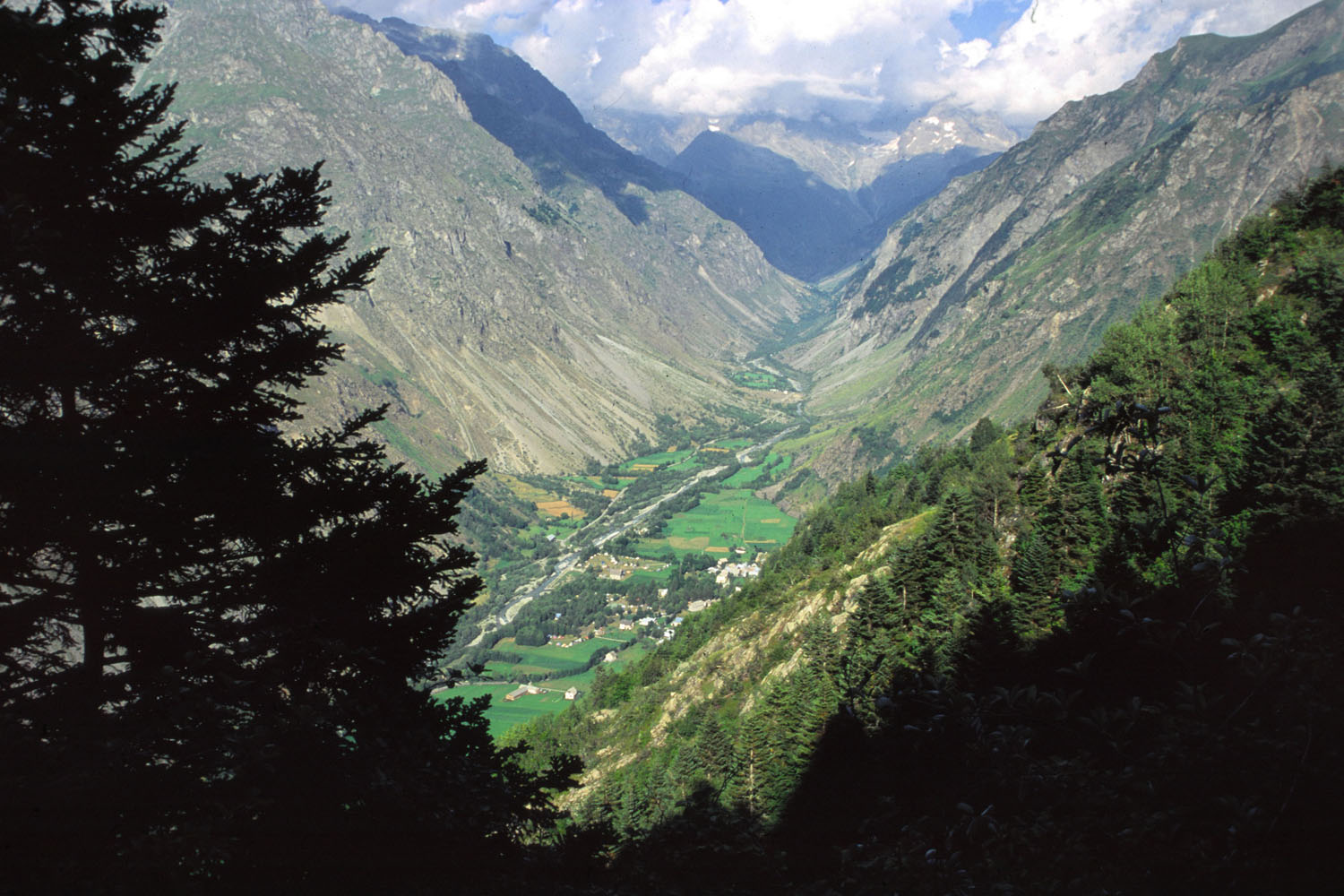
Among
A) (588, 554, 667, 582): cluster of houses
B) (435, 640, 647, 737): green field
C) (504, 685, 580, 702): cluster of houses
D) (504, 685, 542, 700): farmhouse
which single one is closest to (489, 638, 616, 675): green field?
(435, 640, 647, 737): green field

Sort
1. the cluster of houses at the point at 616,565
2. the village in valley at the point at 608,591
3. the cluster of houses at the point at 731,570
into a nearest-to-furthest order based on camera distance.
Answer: the village in valley at the point at 608,591
the cluster of houses at the point at 731,570
the cluster of houses at the point at 616,565

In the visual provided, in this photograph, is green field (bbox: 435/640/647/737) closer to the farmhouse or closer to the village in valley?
the village in valley

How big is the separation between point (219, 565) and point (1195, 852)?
41.6 feet

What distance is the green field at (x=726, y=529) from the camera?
166 meters

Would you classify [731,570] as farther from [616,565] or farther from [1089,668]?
A: [1089,668]

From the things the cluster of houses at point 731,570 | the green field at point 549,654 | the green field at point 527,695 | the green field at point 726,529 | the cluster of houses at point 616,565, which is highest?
the green field at point 726,529

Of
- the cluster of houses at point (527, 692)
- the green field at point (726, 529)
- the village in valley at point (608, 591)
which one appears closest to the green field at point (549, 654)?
the village in valley at point (608, 591)

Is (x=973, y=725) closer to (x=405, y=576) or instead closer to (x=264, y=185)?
(x=405, y=576)

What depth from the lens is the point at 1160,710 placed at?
728 centimetres

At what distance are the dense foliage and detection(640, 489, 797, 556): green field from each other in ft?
326

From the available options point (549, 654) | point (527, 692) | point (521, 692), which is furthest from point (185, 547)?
point (549, 654)

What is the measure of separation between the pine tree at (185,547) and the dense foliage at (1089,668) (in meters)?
5.40

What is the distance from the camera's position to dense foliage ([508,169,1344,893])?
20.7 ft

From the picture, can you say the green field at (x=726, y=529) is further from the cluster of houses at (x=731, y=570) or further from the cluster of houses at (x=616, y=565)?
the cluster of houses at (x=616, y=565)
